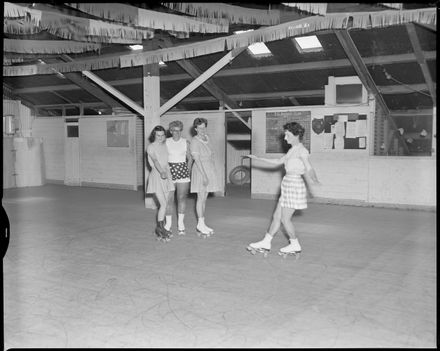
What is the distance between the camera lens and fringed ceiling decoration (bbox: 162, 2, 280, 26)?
5.25 meters

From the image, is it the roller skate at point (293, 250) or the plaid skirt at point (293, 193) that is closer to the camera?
the plaid skirt at point (293, 193)

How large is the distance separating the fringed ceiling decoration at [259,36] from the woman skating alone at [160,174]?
2.01m

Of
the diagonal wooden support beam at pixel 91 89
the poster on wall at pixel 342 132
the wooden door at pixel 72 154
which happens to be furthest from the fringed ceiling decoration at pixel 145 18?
the wooden door at pixel 72 154

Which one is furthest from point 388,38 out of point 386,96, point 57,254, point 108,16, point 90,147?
point 90,147

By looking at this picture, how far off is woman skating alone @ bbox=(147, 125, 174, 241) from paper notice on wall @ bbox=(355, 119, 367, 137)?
17.5 ft

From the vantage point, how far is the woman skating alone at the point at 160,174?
6.04m

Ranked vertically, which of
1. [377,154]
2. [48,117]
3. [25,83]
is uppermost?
[25,83]

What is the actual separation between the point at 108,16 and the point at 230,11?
4.89 feet

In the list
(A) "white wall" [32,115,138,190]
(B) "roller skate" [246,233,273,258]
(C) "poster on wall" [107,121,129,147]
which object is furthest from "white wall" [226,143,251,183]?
(B) "roller skate" [246,233,273,258]

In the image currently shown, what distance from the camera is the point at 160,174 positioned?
6.07 metres

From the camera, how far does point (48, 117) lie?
14906 mm

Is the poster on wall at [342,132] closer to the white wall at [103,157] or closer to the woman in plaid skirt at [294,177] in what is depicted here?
the woman in plaid skirt at [294,177]

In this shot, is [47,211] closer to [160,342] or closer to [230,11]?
[230,11]

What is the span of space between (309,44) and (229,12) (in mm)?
4024
